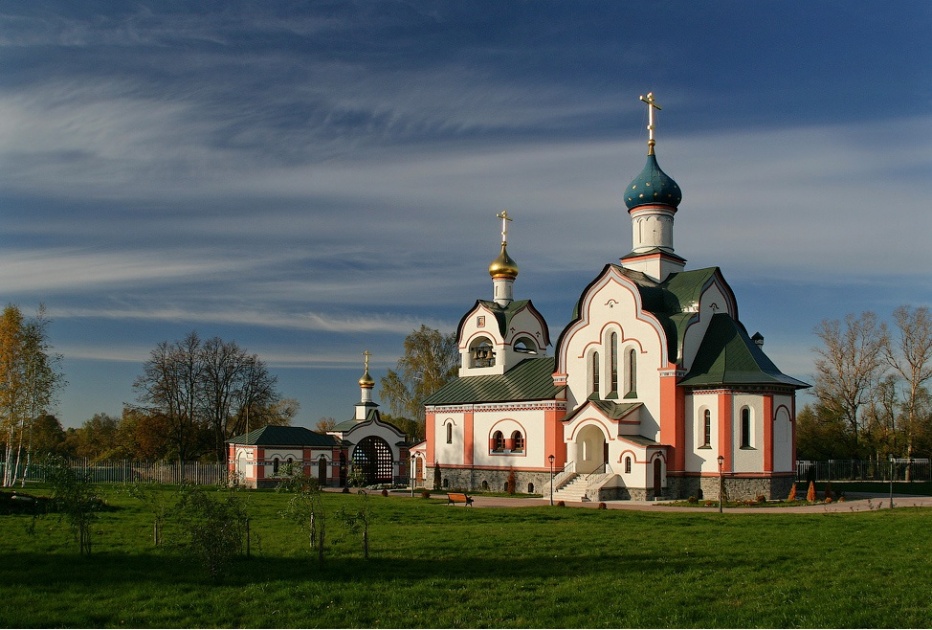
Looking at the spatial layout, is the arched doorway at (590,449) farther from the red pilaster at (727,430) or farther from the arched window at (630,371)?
the red pilaster at (727,430)

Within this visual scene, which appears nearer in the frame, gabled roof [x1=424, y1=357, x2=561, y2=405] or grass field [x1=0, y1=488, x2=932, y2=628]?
grass field [x1=0, y1=488, x2=932, y2=628]

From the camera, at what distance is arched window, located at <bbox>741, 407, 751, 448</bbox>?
27.0 m

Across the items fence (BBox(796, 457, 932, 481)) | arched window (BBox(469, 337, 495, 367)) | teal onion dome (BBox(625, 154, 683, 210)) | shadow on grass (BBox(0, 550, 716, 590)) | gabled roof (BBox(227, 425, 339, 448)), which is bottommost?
fence (BBox(796, 457, 932, 481))

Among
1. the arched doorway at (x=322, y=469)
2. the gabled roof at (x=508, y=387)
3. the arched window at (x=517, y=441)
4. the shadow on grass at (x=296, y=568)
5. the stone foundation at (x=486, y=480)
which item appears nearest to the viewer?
the shadow on grass at (x=296, y=568)

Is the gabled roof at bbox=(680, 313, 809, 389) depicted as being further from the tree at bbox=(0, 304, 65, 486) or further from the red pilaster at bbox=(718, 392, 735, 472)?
the tree at bbox=(0, 304, 65, 486)

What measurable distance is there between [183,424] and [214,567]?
3596cm

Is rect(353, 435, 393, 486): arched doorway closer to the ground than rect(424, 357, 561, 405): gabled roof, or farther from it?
closer to the ground

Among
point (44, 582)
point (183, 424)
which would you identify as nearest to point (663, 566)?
point (44, 582)

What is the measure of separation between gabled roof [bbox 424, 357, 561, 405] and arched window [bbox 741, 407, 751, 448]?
23.3 ft

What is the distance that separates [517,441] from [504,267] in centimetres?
940

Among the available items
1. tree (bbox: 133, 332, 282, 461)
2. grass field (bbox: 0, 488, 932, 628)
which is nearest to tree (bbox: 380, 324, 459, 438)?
tree (bbox: 133, 332, 282, 461)

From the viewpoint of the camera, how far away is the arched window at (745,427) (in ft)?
88.4

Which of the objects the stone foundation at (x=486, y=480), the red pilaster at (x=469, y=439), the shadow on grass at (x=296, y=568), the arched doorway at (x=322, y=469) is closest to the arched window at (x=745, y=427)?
the stone foundation at (x=486, y=480)

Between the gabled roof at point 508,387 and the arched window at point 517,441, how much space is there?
1386 millimetres
